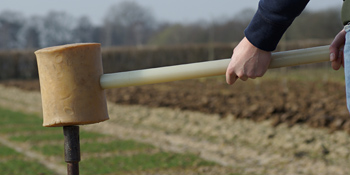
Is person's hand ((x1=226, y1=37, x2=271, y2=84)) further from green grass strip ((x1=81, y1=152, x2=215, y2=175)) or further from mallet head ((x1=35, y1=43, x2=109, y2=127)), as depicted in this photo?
green grass strip ((x1=81, y1=152, x2=215, y2=175))

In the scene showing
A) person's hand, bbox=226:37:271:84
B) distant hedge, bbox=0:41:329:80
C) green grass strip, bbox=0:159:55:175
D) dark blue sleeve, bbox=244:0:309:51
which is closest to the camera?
dark blue sleeve, bbox=244:0:309:51

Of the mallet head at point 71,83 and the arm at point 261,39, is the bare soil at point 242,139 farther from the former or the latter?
the arm at point 261,39

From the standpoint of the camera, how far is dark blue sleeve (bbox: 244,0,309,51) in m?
1.47

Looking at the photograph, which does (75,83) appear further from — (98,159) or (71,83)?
(98,159)

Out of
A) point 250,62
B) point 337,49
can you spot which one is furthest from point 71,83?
point 337,49

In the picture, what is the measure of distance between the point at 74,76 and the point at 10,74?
29.5 metres

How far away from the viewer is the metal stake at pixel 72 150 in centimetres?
178

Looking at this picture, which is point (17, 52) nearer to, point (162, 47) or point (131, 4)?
point (162, 47)

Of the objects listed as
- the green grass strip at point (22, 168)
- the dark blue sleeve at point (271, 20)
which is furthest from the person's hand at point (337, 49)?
the green grass strip at point (22, 168)

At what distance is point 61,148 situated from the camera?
5969 mm

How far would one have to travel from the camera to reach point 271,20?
59.3 inches

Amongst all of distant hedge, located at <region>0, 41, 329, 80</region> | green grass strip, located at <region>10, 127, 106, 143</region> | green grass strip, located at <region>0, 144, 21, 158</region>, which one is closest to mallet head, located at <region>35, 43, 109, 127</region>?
green grass strip, located at <region>0, 144, 21, 158</region>

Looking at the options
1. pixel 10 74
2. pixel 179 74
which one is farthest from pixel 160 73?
pixel 10 74

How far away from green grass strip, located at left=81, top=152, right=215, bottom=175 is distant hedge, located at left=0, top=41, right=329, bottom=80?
2415cm
